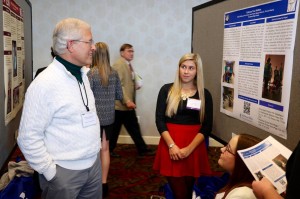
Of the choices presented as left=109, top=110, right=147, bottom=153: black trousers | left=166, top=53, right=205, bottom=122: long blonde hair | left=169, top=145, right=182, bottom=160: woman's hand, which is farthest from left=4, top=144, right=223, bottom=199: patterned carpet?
left=166, top=53, right=205, bottom=122: long blonde hair

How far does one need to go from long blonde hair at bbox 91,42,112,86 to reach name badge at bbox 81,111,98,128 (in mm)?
1253

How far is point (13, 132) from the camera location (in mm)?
2332

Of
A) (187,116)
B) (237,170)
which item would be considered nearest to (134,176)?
(187,116)

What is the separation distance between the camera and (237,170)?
1.39 m

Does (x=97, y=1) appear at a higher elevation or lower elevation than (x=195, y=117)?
higher

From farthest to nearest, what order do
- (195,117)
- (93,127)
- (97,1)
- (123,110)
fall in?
(97,1) → (123,110) → (195,117) → (93,127)

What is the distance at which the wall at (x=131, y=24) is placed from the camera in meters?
Answer: 4.59

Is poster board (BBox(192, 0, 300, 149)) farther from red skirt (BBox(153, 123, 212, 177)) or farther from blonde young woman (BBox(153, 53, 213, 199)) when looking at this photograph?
red skirt (BBox(153, 123, 212, 177))

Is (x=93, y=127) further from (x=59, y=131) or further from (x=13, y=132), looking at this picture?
(x=13, y=132)

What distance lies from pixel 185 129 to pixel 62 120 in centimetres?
97

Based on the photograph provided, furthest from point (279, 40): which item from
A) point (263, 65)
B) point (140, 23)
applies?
point (140, 23)

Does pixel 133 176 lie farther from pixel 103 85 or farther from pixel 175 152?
pixel 175 152

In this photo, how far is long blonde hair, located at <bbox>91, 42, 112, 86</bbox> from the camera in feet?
9.32

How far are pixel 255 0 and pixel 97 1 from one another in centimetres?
340
